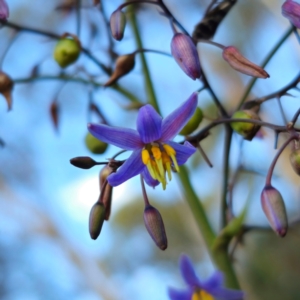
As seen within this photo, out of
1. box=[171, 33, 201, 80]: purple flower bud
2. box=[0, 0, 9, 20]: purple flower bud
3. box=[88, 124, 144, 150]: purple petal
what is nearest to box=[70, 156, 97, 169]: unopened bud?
box=[88, 124, 144, 150]: purple petal

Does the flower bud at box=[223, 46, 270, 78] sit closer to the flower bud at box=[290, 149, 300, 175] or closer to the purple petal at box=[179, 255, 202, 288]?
the flower bud at box=[290, 149, 300, 175]

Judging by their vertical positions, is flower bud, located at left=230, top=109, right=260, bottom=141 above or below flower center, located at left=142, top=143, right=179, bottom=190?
above

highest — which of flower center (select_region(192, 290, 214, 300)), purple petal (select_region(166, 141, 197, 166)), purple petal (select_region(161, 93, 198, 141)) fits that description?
purple petal (select_region(161, 93, 198, 141))

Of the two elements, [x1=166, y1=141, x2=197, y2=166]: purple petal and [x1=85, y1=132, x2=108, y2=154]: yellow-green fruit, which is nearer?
[x1=166, y1=141, x2=197, y2=166]: purple petal

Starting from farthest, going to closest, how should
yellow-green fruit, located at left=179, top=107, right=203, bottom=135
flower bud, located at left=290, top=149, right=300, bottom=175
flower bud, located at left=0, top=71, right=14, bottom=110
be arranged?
flower bud, located at left=0, top=71, right=14, bottom=110
yellow-green fruit, located at left=179, top=107, right=203, bottom=135
flower bud, located at left=290, top=149, right=300, bottom=175

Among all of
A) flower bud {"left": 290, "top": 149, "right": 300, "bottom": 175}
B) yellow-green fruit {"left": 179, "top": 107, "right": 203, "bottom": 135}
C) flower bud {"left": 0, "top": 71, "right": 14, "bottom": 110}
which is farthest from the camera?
flower bud {"left": 0, "top": 71, "right": 14, "bottom": 110}

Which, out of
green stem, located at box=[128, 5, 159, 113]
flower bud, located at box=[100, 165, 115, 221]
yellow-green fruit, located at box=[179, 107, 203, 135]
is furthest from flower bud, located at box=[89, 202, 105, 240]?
green stem, located at box=[128, 5, 159, 113]

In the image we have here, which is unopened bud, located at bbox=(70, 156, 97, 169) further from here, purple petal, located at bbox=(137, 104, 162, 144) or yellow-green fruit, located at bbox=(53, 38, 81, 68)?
yellow-green fruit, located at bbox=(53, 38, 81, 68)

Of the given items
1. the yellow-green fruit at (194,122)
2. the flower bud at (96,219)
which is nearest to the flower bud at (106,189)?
the flower bud at (96,219)
